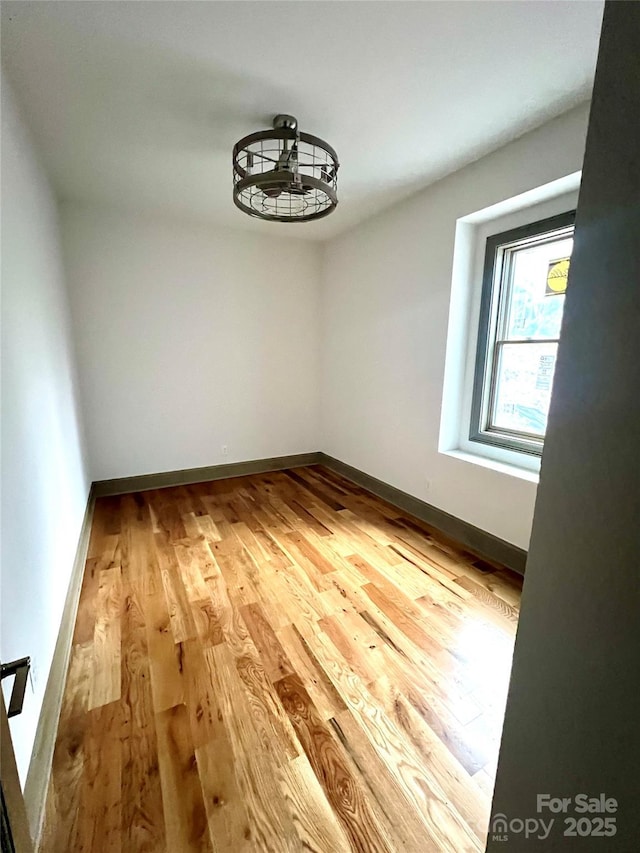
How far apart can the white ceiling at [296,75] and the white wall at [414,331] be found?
177mm

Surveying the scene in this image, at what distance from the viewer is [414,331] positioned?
299 centimetres

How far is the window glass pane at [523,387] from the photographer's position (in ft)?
7.80

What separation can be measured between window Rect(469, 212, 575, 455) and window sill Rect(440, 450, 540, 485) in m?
0.13

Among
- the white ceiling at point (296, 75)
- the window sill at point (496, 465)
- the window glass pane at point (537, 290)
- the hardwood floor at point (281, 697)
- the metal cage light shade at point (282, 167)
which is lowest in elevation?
the hardwood floor at point (281, 697)

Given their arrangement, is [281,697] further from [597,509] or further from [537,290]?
[537,290]

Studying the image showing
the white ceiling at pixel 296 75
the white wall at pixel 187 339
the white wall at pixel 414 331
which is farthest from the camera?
the white wall at pixel 187 339

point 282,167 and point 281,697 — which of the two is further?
point 282,167

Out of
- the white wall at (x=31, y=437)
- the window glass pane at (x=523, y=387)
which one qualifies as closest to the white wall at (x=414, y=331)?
the window glass pane at (x=523, y=387)

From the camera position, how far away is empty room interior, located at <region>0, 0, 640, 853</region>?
601 mm

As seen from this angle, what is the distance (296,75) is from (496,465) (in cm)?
246

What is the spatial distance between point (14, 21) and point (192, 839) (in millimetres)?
2829

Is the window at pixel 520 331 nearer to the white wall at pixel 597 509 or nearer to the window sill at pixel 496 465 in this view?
the window sill at pixel 496 465

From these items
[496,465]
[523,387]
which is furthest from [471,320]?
[496,465]

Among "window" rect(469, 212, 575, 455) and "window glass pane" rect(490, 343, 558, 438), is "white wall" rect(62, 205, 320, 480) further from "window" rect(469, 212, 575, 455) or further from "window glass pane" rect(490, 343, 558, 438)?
"window glass pane" rect(490, 343, 558, 438)
